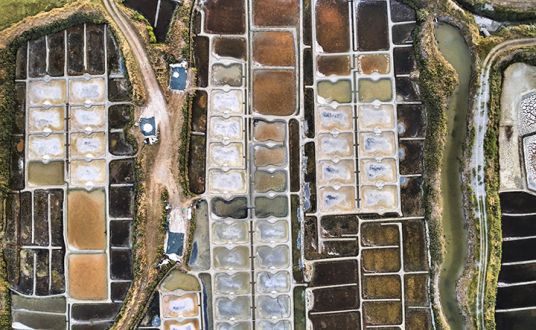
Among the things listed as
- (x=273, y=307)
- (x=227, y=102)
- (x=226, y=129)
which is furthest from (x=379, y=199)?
(x=227, y=102)

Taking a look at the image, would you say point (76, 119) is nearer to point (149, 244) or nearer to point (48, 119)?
point (48, 119)

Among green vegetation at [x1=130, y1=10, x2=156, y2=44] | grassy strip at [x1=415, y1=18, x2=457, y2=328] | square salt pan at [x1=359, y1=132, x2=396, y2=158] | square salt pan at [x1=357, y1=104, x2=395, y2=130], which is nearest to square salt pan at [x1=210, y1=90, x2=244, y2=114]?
green vegetation at [x1=130, y1=10, x2=156, y2=44]

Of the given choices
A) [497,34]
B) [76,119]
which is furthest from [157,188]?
[497,34]

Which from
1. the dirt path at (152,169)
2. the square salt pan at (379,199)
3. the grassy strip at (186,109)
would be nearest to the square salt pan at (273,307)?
the dirt path at (152,169)

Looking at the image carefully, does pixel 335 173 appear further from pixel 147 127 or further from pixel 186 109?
pixel 147 127

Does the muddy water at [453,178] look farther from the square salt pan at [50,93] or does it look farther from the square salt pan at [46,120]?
the square salt pan at [46,120]

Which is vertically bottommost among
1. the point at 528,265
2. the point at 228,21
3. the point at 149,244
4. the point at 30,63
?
the point at 528,265

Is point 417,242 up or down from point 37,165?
down
